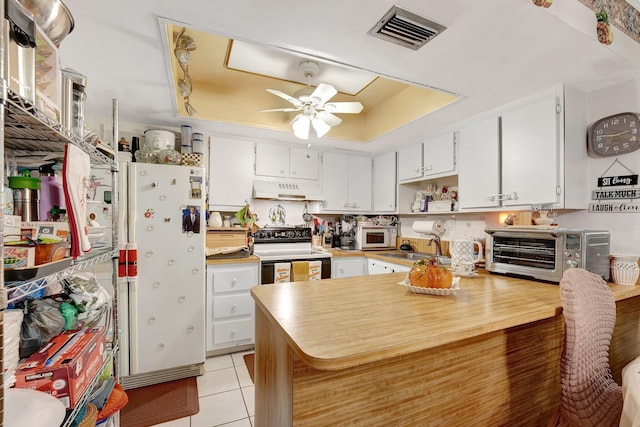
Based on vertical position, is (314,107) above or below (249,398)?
above

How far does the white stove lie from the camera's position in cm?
281

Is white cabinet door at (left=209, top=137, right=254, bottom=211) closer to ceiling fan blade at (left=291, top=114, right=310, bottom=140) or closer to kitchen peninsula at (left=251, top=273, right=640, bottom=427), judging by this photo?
ceiling fan blade at (left=291, top=114, right=310, bottom=140)

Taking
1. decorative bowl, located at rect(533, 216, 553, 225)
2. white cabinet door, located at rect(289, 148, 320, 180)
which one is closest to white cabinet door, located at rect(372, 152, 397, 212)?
white cabinet door, located at rect(289, 148, 320, 180)

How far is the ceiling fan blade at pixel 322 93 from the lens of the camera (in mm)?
1946

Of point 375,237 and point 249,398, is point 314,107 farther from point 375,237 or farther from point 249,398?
point 249,398

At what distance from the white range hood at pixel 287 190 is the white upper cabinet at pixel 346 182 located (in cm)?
14

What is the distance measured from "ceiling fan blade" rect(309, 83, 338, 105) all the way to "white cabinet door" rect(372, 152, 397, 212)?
1.65m

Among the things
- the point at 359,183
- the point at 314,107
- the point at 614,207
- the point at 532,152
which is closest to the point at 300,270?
the point at 359,183

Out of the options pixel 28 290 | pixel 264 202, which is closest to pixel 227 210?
pixel 264 202

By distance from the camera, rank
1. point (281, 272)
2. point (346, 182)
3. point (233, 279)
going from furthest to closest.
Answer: point (346, 182) < point (281, 272) < point (233, 279)

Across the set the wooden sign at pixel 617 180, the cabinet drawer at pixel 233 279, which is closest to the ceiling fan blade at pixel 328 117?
the cabinet drawer at pixel 233 279

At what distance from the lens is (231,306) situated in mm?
2678

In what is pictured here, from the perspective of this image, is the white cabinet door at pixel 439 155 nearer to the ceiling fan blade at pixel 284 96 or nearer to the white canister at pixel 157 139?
the ceiling fan blade at pixel 284 96

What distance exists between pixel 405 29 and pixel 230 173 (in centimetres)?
224
